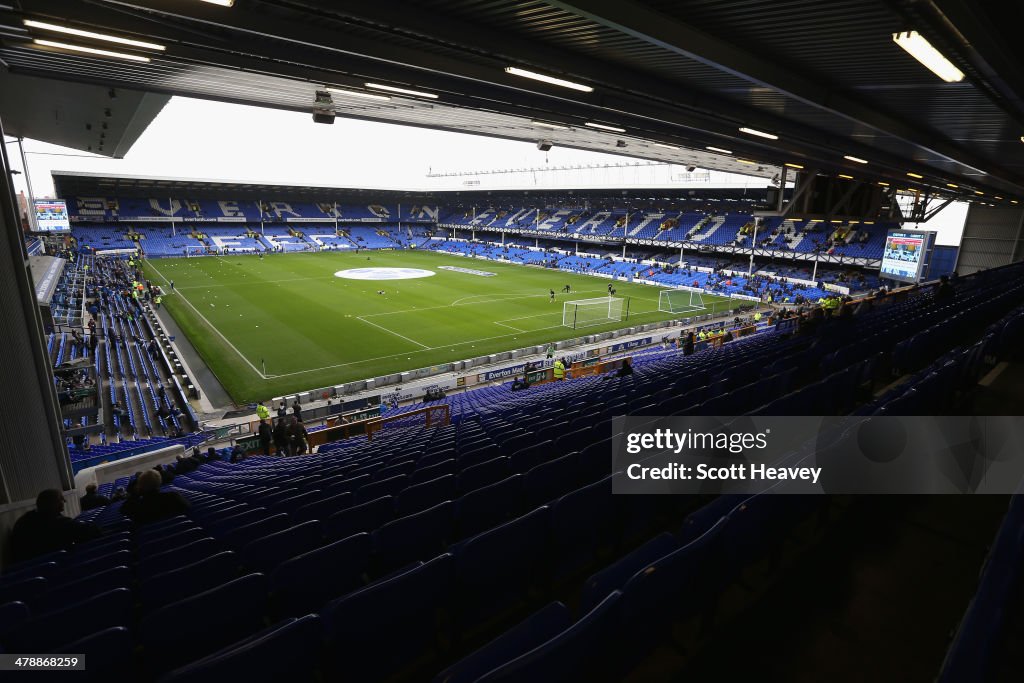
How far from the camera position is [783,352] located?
10.8 m

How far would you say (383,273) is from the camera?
5412 cm

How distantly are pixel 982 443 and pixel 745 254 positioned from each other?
57.1m

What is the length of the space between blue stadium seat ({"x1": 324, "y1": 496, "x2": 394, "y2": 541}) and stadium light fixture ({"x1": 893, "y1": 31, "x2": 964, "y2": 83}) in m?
7.17

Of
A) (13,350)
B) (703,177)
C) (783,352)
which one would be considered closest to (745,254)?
(703,177)

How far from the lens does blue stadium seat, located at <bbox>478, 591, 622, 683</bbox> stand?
1812 mm

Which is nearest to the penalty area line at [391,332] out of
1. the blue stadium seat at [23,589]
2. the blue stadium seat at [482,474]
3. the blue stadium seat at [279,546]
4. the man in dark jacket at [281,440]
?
the man in dark jacket at [281,440]

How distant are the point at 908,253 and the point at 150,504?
3380 centimetres

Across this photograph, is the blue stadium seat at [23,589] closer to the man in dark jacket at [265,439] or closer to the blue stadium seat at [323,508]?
the blue stadium seat at [323,508]

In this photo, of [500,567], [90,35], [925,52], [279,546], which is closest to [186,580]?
[279,546]

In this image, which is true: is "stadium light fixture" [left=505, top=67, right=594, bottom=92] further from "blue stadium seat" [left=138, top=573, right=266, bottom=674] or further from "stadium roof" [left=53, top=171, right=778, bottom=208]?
"stadium roof" [left=53, top=171, right=778, bottom=208]

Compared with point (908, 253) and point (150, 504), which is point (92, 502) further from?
point (908, 253)

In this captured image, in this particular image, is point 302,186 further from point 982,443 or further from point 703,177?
point 982,443

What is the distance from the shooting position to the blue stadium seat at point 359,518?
415cm

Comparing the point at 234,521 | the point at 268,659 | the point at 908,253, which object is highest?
the point at 908,253
